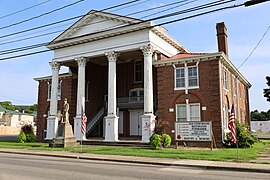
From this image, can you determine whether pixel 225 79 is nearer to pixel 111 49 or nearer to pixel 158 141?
pixel 158 141

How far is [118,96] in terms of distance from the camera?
30938 millimetres

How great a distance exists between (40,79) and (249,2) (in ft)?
93.7

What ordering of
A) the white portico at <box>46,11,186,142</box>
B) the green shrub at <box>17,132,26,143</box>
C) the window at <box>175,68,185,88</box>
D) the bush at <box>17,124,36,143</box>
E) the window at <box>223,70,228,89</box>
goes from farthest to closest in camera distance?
the bush at <box>17,124,36,143</box> < the green shrub at <box>17,132,26,143</box> < the window at <box>223,70,228,89</box> < the window at <box>175,68,185,88</box> < the white portico at <box>46,11,186,142</box>

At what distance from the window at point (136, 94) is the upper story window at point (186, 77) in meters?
6.31

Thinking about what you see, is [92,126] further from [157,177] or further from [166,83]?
[157,177]

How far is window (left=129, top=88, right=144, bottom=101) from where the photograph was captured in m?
28.8

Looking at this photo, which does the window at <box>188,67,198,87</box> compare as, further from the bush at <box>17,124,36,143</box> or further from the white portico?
the bush at <box>17,124,36,143</box>

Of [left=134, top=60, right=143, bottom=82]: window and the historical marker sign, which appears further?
[left=134, top=60, right=143, bottom=82]: window

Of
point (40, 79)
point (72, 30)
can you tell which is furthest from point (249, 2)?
point (40, 79)

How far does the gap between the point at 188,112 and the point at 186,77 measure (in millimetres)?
2976

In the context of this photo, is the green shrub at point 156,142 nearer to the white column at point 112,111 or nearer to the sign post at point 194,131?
the sign post at point 194,131

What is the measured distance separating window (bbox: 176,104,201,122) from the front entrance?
250 inches

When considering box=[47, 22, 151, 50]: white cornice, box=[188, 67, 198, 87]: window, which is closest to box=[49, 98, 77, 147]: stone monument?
box=[47, 22, 151, 50]: white cornice

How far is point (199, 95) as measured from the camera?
22.3 m
